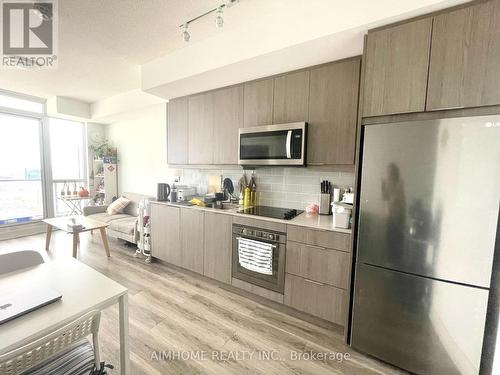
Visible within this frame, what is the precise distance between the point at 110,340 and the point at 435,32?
10.4 feet

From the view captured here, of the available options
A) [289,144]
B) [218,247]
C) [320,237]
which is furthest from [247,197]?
[320,237]

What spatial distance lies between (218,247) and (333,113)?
6.11 ft

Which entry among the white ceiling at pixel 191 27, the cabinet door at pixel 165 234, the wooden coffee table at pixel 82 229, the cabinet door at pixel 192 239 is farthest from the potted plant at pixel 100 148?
the cabinet door at pixel 192 239

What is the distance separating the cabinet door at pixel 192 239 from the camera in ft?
8.54

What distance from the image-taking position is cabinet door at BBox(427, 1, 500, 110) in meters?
1.18

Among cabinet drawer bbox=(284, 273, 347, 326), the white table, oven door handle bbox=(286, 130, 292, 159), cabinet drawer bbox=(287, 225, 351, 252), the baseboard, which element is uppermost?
oven door handle bbox=(286, 130, 292, 159)

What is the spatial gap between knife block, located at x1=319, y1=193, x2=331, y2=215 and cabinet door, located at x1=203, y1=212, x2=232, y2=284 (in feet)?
3.29

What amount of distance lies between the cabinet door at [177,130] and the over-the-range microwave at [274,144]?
999mm

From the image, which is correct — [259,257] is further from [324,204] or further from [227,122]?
[227,122]

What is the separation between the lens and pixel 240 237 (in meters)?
2.27

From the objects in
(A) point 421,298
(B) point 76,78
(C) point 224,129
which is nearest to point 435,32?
(A) point 421,298

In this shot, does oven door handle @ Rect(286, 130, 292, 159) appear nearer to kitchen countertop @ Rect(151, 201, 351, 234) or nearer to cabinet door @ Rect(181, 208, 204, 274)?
kitchen countertop @ Rect(151, 201, 351, 234)

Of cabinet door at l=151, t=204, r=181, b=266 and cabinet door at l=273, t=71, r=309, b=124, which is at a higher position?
cabinet door at l=273, t=71, r=309, b=124

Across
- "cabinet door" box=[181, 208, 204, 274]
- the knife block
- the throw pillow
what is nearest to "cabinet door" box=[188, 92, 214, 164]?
"cabinet door" box=[181, 208, 204, 274]
